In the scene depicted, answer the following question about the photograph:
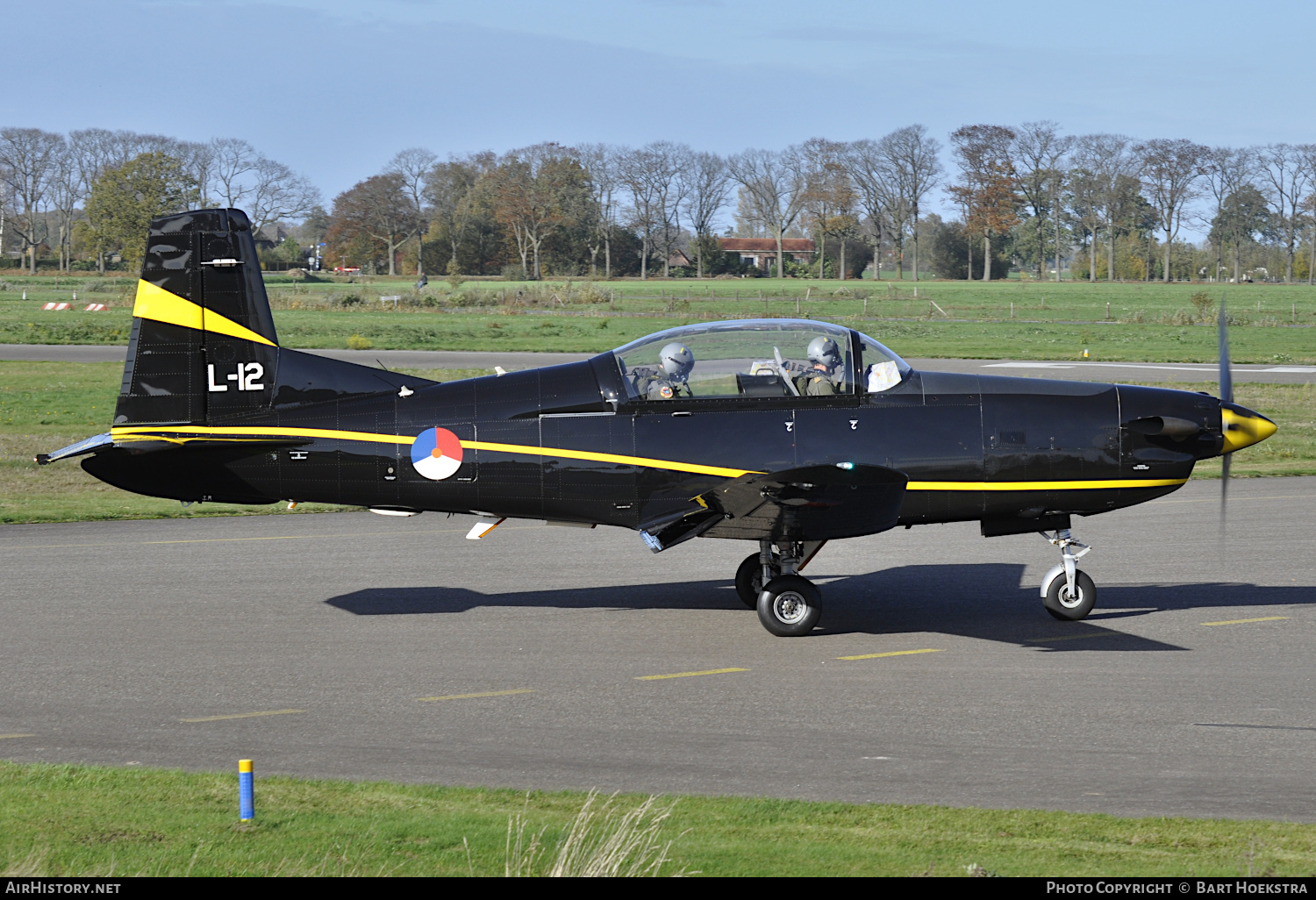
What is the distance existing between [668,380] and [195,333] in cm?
421

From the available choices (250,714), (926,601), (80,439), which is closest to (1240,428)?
(926,601)

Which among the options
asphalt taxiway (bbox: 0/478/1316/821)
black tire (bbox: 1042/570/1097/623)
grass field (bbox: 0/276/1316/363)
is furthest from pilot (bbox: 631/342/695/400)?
grass field (bbox: 0/276/1316/363)

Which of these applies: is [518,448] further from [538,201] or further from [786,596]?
[538,201]

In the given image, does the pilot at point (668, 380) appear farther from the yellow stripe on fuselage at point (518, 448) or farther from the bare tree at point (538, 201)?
the bare tree at point (538, 201)

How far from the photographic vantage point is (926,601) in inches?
464

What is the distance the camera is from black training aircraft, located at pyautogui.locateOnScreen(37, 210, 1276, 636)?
10.5 metres

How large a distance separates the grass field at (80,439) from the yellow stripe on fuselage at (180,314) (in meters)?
Answer: 6.67

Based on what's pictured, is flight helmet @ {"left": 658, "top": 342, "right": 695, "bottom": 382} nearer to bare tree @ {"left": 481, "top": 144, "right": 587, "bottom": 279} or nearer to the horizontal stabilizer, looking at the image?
the horizontal stabilizer

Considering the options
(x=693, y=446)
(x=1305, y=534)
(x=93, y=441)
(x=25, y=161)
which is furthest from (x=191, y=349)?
(x=25, y=161)

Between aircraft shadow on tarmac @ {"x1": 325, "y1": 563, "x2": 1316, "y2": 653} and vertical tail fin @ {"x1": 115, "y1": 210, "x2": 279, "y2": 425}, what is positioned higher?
vertical tail fin @ {"x1": 115, "y1": 210, "x2": 279, "y2": 425}

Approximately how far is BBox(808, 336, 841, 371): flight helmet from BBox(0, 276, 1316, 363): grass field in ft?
99.9

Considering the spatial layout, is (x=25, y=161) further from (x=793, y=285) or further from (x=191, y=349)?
(x=191, y=349)

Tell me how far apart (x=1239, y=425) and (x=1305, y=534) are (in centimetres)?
510

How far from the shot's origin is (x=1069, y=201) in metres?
125
